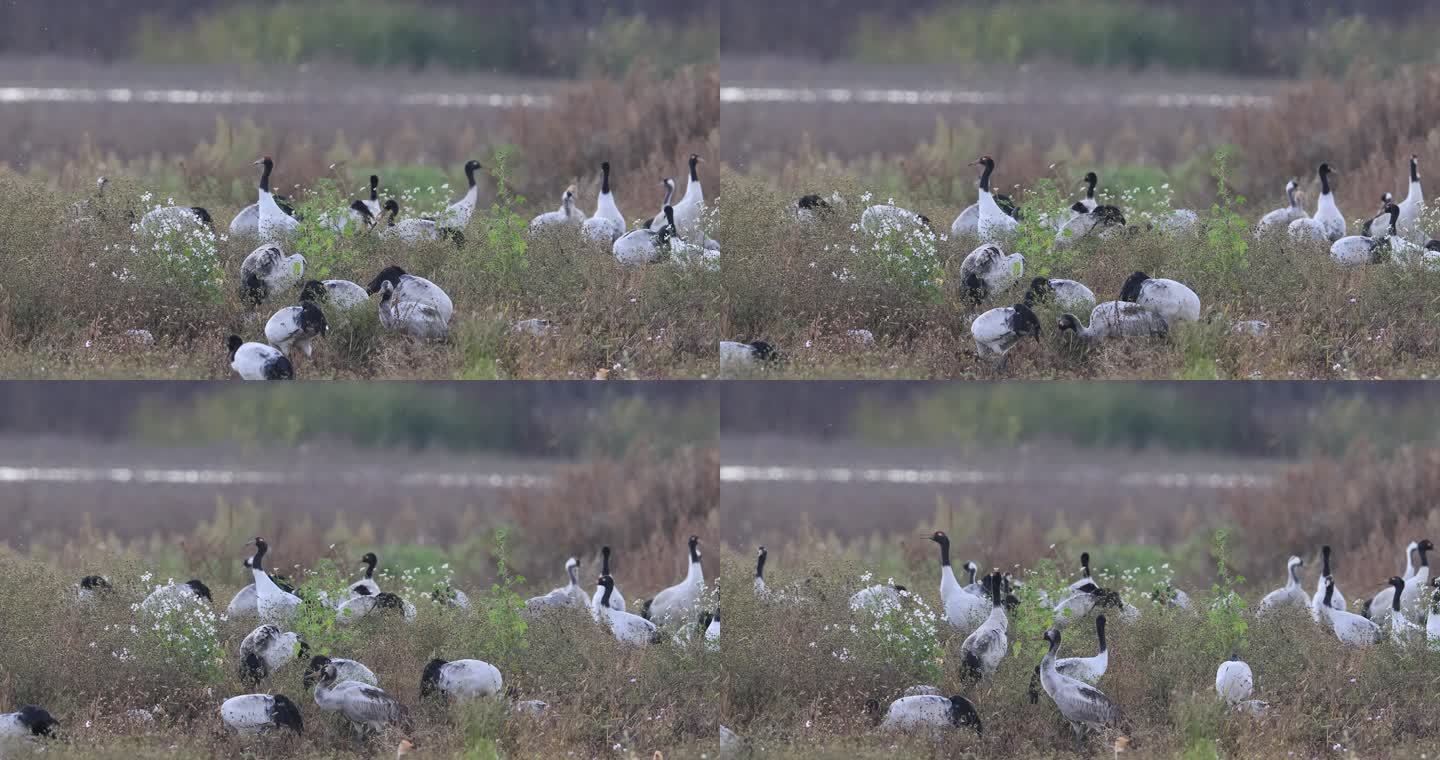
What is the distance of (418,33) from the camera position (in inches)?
702

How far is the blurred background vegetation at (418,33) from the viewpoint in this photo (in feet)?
58.1

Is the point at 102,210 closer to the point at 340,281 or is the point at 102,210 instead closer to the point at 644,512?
the point at 340,281

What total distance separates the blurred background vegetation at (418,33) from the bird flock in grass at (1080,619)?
5936 millimetres

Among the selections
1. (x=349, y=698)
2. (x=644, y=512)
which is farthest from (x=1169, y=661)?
(x=349, y=698)

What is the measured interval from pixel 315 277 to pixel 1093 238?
A: 6.87 m

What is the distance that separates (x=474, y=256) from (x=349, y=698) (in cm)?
414

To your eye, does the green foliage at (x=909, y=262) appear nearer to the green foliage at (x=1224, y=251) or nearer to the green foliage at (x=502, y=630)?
the green foliage at (x=1224, y=251)

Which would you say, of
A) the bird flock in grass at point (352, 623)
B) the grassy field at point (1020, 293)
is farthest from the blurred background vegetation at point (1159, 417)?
the bird flock in grass at point (352, 623)

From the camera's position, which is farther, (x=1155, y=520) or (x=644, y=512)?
(x=1155, y=520)

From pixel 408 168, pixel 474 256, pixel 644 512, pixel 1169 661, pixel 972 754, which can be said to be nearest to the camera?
pixel 972 754

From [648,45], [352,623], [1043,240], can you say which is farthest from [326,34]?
[1043,240]

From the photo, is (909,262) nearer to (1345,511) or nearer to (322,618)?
(322,618)

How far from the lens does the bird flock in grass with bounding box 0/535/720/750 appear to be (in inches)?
524

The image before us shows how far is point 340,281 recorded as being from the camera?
14.4m
